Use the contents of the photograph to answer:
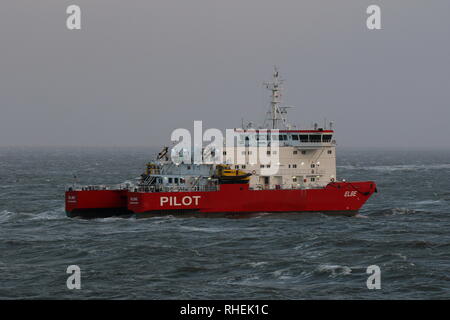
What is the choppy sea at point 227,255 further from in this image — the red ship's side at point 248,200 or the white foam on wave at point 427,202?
the white foam on wave at point 427,202

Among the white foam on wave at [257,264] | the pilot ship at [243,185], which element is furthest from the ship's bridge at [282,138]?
the white foam on wave at [257,264]

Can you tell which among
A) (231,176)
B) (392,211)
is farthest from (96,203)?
(392,211)

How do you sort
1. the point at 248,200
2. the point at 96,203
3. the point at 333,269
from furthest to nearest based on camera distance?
the point at 96,203
the point at 248,200
the point at 333,269

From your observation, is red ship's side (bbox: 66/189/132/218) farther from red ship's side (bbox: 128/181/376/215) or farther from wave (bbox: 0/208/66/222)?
red ship's side (bbox: 128/181/376/215)

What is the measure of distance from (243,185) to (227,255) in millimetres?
11816

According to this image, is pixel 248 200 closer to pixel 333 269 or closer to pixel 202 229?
pixel 202 229

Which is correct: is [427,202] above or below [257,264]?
above

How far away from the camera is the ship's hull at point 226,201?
44812mm

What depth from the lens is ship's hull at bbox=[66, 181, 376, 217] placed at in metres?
44.8

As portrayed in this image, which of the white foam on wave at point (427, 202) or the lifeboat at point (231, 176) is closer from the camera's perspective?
the lifeboat at point (231, 176)

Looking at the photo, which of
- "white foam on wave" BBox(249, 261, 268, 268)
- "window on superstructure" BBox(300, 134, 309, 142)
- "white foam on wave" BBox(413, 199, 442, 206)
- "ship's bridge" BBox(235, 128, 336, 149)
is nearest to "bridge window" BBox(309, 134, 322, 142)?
"ship's bridge" BBox(235, 128, 336, 149)

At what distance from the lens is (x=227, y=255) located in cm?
3375
